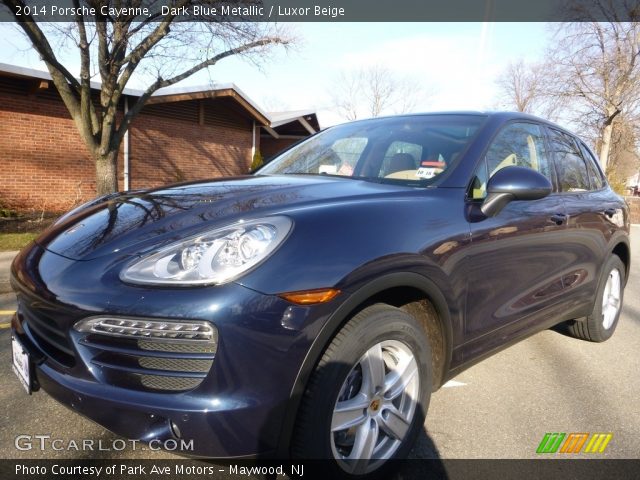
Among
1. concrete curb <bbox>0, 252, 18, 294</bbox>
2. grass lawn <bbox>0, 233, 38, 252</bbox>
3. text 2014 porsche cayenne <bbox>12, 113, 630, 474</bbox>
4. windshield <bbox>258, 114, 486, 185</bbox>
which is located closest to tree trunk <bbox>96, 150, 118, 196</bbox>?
grass lawn <bbox>0, 233, 38, 252</bbox>

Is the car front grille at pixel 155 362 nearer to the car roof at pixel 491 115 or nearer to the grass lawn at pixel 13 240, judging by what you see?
the car roof at pixel 491 115

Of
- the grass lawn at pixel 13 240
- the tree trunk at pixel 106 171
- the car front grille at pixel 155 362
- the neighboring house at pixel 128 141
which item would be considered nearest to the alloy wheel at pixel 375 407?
the car front grille at pixel 155 362

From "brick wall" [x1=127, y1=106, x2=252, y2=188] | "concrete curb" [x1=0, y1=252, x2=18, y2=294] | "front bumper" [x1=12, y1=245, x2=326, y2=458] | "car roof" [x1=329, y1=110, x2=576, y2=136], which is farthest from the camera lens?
"brick wall" [x1=127, y1=106, x2=252, y2=188]

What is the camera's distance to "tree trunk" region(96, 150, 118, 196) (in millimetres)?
8734

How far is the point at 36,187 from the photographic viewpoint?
10.5 m

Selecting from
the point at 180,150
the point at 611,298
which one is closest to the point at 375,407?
the point at 611,298

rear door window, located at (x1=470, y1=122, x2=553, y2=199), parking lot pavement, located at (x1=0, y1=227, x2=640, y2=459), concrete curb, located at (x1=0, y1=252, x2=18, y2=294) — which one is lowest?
concrete curb, located at (x1=0, y1=252, x2=18, y2=294)

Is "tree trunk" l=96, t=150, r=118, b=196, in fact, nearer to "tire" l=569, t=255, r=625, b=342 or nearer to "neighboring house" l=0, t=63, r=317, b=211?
"neighboring house" l=0, t=63, r=317, b=211

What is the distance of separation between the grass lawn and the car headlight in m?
6.40

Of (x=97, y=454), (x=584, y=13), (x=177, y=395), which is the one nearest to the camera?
(x=177, y=395)

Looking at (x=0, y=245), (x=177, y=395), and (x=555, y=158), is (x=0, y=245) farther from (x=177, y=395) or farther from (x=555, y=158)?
(x=555, y=158)

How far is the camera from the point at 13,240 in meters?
7.27

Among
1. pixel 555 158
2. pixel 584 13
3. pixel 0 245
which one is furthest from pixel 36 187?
pixel 584 13

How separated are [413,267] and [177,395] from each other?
1.05 metres
